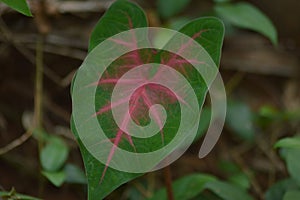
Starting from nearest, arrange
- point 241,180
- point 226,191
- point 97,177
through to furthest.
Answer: point 97,177, point 226,191, point 241,180

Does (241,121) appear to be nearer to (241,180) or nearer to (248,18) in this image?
(241,180)

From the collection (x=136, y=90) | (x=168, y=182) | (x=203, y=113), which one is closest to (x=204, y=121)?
(x=203, y=113)

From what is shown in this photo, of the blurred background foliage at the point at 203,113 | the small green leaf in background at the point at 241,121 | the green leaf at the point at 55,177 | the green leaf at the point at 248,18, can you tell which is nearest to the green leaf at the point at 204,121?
the blurred background foliage at the point at 203,113

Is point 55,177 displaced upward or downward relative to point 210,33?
downward

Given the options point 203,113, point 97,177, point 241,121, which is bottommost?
point 241,121

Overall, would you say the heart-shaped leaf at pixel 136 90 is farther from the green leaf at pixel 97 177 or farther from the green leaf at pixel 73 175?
the green leaf at pixel 73 175

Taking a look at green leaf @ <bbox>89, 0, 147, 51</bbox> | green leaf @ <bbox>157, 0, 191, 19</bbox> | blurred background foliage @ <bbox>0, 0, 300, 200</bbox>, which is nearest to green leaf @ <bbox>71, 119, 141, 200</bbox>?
green leaf @ <bbox>89, 0, 147, 51</bbox>

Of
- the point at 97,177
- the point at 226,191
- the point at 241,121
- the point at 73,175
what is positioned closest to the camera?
the point at 97,177
